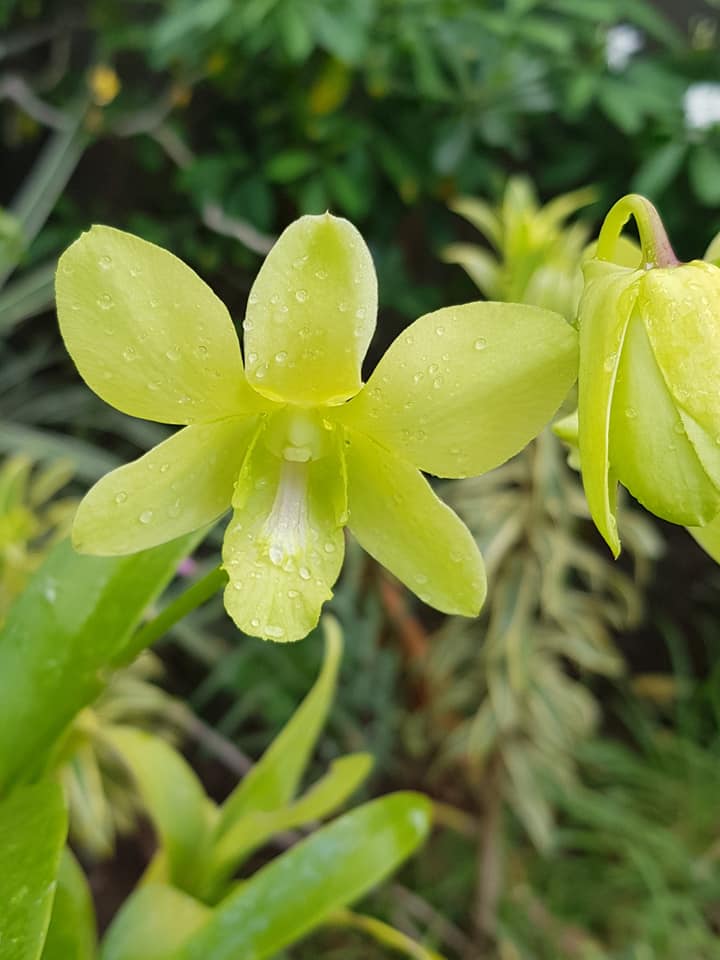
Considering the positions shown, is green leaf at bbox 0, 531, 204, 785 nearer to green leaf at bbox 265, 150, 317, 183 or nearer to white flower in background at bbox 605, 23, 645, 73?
green leaf at bbox 265, 150, 317, 183

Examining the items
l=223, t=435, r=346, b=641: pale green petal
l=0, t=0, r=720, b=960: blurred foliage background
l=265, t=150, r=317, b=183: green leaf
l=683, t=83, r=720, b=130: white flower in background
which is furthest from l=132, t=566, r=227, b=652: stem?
l=683, t=83, r=720, b=130: white flower in background

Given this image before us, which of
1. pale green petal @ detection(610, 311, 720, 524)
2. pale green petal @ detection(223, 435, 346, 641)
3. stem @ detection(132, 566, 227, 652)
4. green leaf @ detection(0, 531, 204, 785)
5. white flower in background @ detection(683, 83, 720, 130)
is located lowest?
white flower in background @ detection(683, 83, 720, 130)

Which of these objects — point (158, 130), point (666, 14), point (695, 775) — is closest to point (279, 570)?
point (695, 775)

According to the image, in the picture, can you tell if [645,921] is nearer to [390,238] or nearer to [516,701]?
[516,701]

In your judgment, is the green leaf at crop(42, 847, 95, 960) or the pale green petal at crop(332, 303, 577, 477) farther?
the green leaf at crop(42, 847, 95, 960)

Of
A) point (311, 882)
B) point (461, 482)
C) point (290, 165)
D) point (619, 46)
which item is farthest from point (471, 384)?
point (619, 46)

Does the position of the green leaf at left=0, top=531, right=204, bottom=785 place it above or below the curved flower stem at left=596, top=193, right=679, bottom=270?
below

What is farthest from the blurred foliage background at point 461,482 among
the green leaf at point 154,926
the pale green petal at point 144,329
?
the pale green petal at point 144,329
